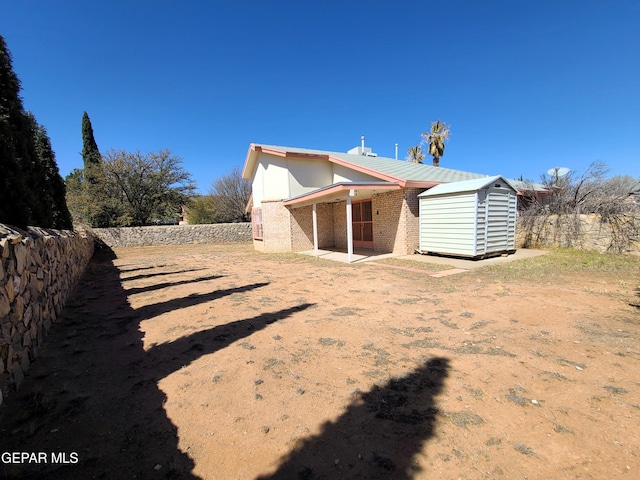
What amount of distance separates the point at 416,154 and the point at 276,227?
21.1 meters

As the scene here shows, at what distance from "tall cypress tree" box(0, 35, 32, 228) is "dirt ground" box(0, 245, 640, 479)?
2084mm

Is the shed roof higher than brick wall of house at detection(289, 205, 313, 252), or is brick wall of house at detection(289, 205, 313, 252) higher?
the shed roof

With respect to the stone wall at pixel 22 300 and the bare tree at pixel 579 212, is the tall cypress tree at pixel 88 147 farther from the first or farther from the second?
the bare tree at pixel 579 212

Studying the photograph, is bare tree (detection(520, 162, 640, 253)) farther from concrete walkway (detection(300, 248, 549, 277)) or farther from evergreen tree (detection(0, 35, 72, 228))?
evergreen tree (detection(0, 35, 72, 228))

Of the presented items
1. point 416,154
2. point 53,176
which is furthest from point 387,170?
point 416,154

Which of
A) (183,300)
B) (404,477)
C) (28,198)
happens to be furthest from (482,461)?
(28,198)

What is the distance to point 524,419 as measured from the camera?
222 centimetres

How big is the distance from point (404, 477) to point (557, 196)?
543 inches

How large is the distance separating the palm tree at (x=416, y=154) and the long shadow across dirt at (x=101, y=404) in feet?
96.3

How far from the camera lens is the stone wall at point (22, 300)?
269 centimetres

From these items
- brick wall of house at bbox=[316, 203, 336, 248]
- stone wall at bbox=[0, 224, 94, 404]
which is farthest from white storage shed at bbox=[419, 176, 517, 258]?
stone wall at bbox=[0, 224, 94, 404]

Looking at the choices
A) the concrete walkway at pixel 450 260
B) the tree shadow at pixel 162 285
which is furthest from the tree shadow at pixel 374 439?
the tree shadow at pixel 162 285

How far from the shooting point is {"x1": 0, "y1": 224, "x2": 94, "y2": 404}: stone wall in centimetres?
269

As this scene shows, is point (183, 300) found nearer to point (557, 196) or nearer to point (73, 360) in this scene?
point (73, 360)
